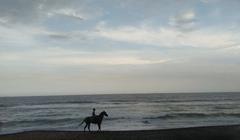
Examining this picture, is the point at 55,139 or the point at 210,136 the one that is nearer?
the point at 55,139

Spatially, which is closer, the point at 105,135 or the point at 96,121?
the point at 105,135

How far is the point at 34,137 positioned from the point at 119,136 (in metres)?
4.82

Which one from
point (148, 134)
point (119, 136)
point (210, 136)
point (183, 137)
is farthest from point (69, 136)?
point (210, 136)

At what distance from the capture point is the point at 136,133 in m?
22.2

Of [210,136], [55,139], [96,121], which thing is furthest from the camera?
[96,121]

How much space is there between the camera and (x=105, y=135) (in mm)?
20953

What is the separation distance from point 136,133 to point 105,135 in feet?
7.23

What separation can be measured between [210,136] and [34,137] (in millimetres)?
10012

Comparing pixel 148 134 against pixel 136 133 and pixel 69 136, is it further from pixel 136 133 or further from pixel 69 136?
pixel 69 136

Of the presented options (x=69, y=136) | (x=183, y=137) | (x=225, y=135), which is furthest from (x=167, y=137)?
(x=69, y=136)

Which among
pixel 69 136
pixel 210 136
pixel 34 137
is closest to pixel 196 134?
pixel 210 136

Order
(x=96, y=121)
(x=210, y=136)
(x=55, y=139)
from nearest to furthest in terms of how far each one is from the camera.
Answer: (x=55, y=139) < (x=210, y=136) < (x=96, y=121)

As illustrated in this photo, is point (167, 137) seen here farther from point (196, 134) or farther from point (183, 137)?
point (196, 134)

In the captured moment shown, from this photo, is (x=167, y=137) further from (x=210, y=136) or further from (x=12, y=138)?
(x=12, y=138)
